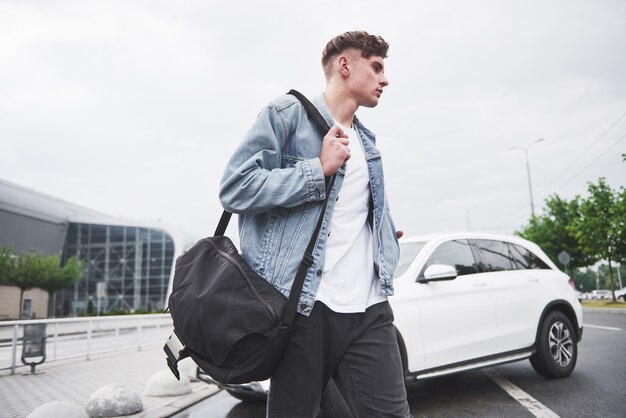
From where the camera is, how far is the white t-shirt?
170cm

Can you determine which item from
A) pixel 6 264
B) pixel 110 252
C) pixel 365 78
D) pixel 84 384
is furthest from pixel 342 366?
pixel 110 252

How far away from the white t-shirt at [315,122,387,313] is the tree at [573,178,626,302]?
25.9 meters

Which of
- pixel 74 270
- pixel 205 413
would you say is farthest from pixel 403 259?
pixel 74 270

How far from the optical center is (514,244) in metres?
6.11

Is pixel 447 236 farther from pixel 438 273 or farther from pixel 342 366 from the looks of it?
pixel 342 366

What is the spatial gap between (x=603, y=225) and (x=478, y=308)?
23.9 meters

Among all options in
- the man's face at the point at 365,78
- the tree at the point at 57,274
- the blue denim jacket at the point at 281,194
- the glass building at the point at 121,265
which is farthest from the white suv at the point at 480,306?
the glass building at the point at 121,265

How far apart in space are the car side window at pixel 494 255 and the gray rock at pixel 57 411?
421cm

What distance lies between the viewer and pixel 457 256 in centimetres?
542

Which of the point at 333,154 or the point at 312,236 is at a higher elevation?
the point at 333,154

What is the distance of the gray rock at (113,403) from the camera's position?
498 cm

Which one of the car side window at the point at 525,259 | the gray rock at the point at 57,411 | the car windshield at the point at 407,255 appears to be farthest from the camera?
the car side window at the point at 525,259

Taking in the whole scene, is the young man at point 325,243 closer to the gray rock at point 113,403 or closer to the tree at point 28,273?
the gray rock at point 113,403

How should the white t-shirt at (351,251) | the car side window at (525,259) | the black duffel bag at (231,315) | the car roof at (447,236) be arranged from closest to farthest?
1. the black duffel bag at (231,315)
2. the white t-shirt at (351,251)
3. the car roof at (447,236)
4. the car side window at (525,259)
